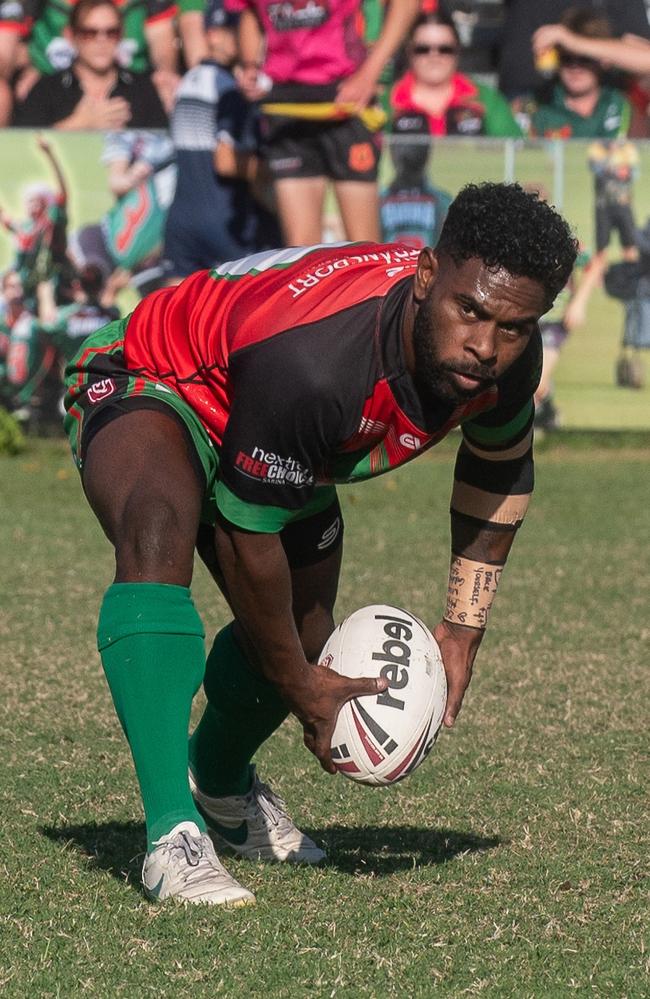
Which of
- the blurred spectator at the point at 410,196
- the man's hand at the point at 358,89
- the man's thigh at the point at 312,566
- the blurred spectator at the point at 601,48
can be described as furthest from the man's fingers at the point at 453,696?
the blurred spectator at the point at 601,48

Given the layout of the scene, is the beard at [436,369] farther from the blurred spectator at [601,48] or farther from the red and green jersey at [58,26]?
the red and green jersey at [58,26]

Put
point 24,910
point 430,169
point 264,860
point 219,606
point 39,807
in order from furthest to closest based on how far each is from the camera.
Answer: point 430,169, point 219,606, point 39,807, point 264,860, point 24,910

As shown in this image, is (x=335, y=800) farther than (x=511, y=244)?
Yes

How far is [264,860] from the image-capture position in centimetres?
427

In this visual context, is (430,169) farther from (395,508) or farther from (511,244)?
(511,244)

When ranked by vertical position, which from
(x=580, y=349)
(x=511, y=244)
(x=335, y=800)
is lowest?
(x=580, y=349)

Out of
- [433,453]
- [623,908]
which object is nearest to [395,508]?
[433,453]

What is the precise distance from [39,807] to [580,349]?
8.79 meters

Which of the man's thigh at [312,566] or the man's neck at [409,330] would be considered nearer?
the man's neck at [409,330]

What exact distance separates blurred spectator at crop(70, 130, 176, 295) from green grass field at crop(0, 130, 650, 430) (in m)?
0.10

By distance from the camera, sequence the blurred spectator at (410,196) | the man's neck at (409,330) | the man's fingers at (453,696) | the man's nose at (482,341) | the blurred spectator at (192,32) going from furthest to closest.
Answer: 1. the blurred spectator at (192,32)
2. the blurred spectator at (410,196)
3. the man's fingers at (453,696)
4. the man's neck at (409,330)
5. the man's nose at (482,341)

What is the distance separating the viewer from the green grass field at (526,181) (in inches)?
492

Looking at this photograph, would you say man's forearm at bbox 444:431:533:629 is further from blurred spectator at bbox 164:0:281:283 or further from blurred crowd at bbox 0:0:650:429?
blurred spectator at bbox 164:0:281:283

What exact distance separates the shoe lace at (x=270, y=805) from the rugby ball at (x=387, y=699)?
503mm
